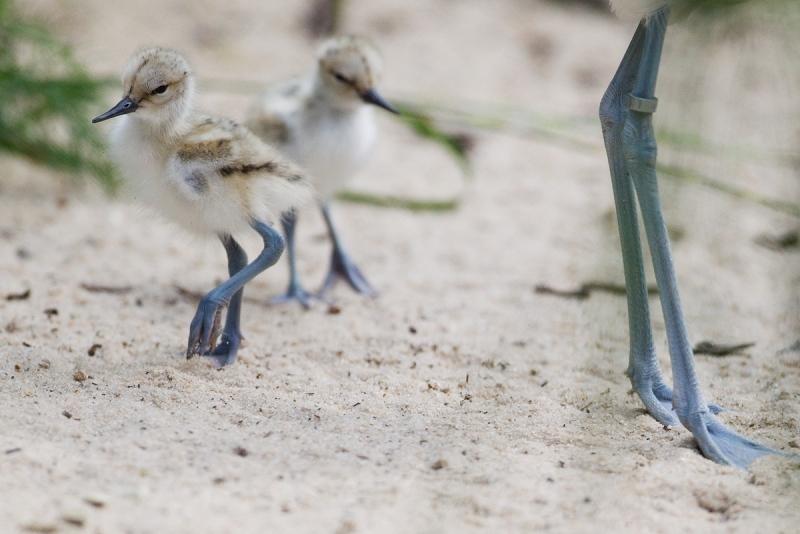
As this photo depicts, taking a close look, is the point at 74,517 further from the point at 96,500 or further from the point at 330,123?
the point at 330,123

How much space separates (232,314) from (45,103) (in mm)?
1854

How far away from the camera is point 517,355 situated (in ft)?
9.41

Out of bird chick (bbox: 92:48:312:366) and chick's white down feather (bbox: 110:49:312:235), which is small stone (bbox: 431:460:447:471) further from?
chick's white down feather (bbox: 110:49:312:235)

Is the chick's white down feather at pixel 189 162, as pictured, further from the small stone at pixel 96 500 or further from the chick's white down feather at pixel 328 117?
the small stone at pixel 96 500

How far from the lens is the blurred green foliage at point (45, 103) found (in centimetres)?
408

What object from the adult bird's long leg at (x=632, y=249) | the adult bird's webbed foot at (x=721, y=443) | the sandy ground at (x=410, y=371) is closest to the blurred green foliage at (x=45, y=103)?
the sandy ground at (x=410, y=371)

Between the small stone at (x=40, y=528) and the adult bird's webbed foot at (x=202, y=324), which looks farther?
the adult bird's webbed foot at (x=202, y=324)

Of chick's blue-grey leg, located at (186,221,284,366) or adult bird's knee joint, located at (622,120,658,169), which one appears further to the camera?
chick's blue-grey leg, located at (186,221,284,366)

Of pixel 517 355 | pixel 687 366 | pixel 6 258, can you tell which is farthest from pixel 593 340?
pixel 6 258

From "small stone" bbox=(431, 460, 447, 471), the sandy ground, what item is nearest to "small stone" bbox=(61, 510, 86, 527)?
the sandy ground

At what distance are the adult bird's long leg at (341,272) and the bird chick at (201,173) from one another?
755mm

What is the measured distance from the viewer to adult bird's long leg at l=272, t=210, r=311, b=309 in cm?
330

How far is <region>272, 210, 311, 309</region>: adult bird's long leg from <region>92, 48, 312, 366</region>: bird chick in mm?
579

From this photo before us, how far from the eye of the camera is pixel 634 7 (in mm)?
2141
